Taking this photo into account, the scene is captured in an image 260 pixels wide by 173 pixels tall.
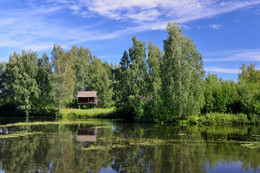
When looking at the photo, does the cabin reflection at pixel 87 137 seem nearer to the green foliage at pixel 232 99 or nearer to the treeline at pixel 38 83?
the green foliage at pixel 232 99

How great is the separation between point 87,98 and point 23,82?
16.6 m

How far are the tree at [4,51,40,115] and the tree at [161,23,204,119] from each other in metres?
32.7

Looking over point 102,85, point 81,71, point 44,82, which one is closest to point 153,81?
point 102,85

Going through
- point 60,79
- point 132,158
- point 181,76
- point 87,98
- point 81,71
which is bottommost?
point 132,158

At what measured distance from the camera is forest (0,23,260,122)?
31.9 meters

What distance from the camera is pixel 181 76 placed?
31.6 metres

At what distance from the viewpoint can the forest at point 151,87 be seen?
105 feet

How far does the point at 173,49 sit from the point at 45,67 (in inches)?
1314

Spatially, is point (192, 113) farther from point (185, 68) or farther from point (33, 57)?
point (33, 57)

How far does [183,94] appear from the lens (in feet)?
99.9

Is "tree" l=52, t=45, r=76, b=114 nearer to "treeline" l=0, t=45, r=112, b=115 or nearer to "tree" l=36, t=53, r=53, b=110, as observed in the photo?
"treeline" l=0, t=45, r=112, b=115

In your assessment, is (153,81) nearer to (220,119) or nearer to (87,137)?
(220,119)

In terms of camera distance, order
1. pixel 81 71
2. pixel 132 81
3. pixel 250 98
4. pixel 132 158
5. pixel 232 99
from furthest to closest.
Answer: pixel 81 71, pixel 132 81, pixel 232 99, pixel 250 98, pixel 132 158

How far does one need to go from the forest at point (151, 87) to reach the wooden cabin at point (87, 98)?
176 inches
